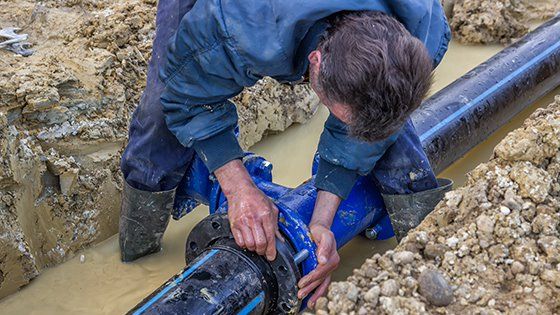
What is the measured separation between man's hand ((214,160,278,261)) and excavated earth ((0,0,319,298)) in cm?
100

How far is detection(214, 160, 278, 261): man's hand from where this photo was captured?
218 centimetres

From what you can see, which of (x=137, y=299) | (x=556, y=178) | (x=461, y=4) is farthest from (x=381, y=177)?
(x=461, y=4)

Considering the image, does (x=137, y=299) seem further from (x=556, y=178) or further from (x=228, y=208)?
(x=556, y=178)

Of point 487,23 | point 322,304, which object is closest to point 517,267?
point 322,304

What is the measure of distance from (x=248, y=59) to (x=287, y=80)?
23 centimetres

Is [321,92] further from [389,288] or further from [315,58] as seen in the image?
[389,288]

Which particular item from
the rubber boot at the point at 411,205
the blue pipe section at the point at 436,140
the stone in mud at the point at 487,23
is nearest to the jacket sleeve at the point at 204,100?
the blue pipe section at the point at 436,140

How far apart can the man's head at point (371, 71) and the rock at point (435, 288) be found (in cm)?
39

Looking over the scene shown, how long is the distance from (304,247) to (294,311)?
8.5 inches

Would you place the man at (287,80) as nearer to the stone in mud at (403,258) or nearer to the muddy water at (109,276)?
the muddy water at (109,276)

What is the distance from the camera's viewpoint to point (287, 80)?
218 cm

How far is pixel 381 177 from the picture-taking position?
8.35ft

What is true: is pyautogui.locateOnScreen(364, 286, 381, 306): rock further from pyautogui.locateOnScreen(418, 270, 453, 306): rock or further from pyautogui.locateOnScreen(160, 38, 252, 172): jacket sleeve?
pyautogui.locateOnScreen(160, 38, 252, 172): jacket sleeve

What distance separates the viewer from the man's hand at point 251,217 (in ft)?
7.16
